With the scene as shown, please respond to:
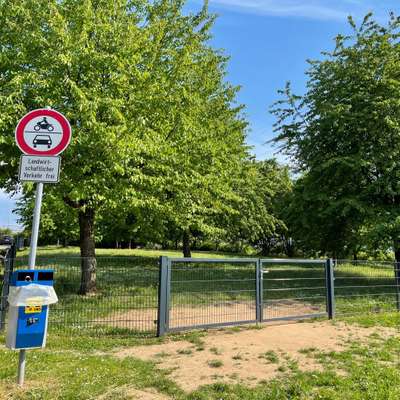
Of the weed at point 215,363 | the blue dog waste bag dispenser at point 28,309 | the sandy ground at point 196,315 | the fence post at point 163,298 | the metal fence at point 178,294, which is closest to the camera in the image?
the blue dog waste bag dispenser at point 28,309

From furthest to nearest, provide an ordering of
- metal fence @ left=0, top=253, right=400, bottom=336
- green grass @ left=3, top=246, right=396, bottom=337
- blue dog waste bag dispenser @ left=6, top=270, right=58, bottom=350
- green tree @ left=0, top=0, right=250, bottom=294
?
1. green tree @ left=0, top=0, right=250, bottom=294
2. green grass @ left=3, top=246, right=396, bottom=337
3. metal fence @ left=0, top=253, right=400, bottom=336
4. blue dog waste bag dispenser @ left=6, top=270, right=58, bottom=350

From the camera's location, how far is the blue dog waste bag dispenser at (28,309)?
4.53 m

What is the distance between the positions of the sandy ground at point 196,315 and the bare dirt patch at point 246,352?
458 mm

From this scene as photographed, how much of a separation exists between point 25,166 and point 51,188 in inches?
181

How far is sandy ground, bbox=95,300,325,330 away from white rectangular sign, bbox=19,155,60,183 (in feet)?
12.3

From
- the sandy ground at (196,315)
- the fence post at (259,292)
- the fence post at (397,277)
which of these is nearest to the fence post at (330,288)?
the sandy ground at (196,315)

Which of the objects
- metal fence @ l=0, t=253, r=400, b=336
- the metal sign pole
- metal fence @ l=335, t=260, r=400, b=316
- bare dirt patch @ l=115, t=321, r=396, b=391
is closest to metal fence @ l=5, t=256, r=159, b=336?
metal fence @ l=0, t=253, r=400, b=336

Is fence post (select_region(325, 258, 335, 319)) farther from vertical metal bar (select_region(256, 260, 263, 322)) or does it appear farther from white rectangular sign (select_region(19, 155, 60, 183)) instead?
white rectangular sign (select_region(19, 155, 60, 183))

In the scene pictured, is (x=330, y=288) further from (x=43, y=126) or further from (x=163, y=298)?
(x=43, y=126)

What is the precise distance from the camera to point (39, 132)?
4855 millimetres

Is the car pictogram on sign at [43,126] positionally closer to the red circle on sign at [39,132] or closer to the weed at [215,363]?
the red circle on sign at [39,132]

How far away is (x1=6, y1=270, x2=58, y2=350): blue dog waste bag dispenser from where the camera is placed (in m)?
4.53

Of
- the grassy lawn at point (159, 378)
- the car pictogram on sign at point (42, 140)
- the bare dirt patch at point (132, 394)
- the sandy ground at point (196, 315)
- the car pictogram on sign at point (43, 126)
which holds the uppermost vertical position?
the car pictogram on sign at point (43, 126)

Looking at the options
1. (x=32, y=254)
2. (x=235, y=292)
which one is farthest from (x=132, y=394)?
(x=235, y=292)
